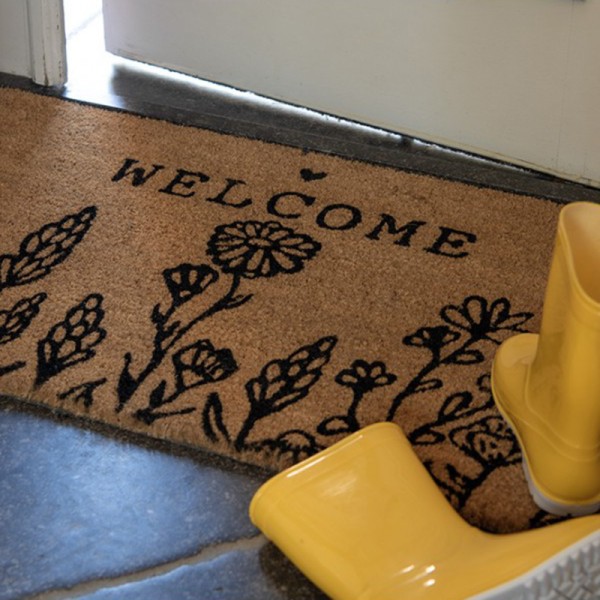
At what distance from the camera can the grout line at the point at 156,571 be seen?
105 centimetres

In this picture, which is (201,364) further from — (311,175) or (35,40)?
(35,40)

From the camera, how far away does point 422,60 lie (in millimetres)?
1773

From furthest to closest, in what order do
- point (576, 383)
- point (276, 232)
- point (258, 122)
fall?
point (258, 122) → point (276, 232) → point (576, 383)

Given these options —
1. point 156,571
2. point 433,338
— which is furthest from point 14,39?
point 156,571

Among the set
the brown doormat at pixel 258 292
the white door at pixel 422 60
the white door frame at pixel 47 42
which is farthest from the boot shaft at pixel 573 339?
A: the white door frame at pixel 47 42

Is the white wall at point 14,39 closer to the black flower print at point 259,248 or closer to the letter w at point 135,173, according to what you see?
the letter w at point 135,173

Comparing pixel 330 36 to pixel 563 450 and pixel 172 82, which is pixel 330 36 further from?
pixel 563 450

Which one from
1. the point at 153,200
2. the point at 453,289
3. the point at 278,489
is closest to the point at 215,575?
the point at 278,489

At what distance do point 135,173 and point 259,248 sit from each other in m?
0.29

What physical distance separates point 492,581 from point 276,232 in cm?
75

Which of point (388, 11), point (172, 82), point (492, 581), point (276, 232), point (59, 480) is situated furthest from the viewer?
point (172, 82)

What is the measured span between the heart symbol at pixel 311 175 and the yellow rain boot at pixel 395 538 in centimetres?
63

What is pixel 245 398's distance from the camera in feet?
4.16

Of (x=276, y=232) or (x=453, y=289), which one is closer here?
(x=453, y=289)
